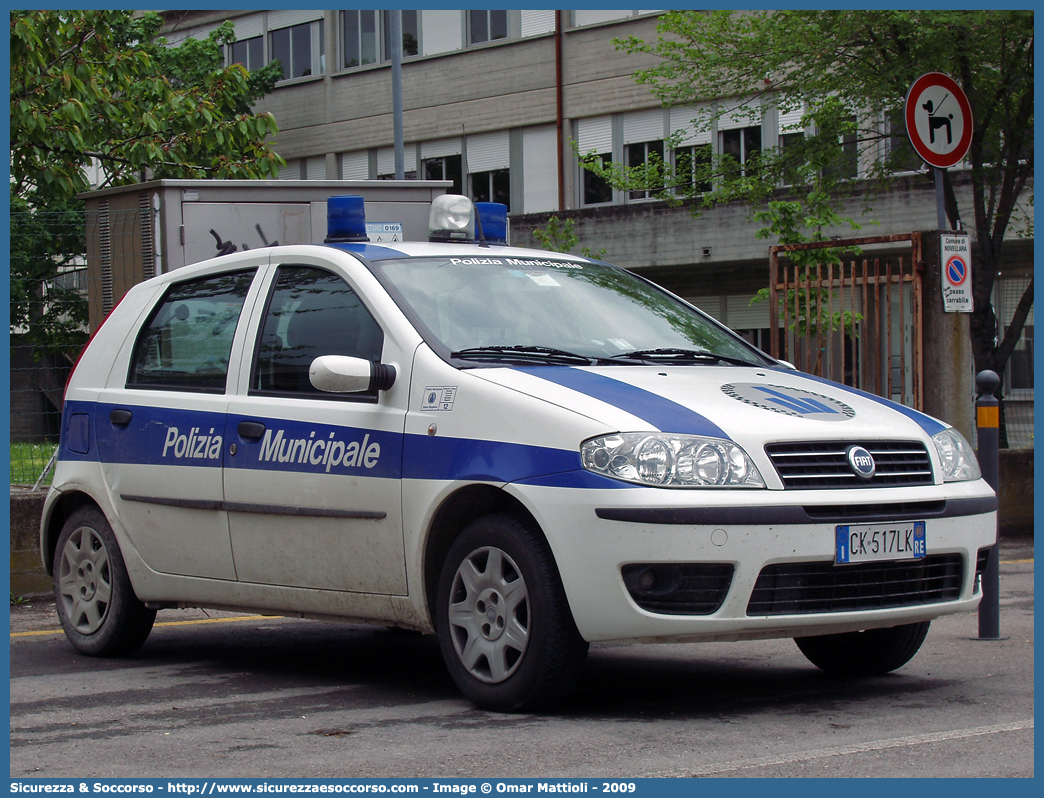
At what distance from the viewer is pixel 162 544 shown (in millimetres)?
6871

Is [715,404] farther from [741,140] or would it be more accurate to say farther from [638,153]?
[638,153]

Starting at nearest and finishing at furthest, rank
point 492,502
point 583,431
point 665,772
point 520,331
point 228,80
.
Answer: point 665,772 → point 583,431 → point 492,502 → point 520,331 → point 228,80

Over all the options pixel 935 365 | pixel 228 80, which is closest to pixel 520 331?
pixel 935 365

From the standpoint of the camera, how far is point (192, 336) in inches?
277

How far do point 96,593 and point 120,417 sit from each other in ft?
2.87

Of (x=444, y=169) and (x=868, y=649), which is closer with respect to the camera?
(x=868, y=649)

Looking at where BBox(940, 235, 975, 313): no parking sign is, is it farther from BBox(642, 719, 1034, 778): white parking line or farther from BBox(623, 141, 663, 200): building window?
BBox(623, 141, 663, 200): building window

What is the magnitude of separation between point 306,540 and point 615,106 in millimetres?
27815

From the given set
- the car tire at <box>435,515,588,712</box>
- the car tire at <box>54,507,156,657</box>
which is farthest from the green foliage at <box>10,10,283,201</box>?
the car tire at <box>435,515,588,712</box>

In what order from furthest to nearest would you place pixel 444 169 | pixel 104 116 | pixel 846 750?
pixel 444 169 < pixel 104 116 < pixel 846 750

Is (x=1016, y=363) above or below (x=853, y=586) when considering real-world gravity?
above

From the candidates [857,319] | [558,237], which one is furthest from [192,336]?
[558,237]

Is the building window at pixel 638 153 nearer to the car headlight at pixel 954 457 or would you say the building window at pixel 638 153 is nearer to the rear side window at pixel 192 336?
→ the rear side window at pixel 192 336

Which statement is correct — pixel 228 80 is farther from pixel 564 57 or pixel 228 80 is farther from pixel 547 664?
pixel 564 57
